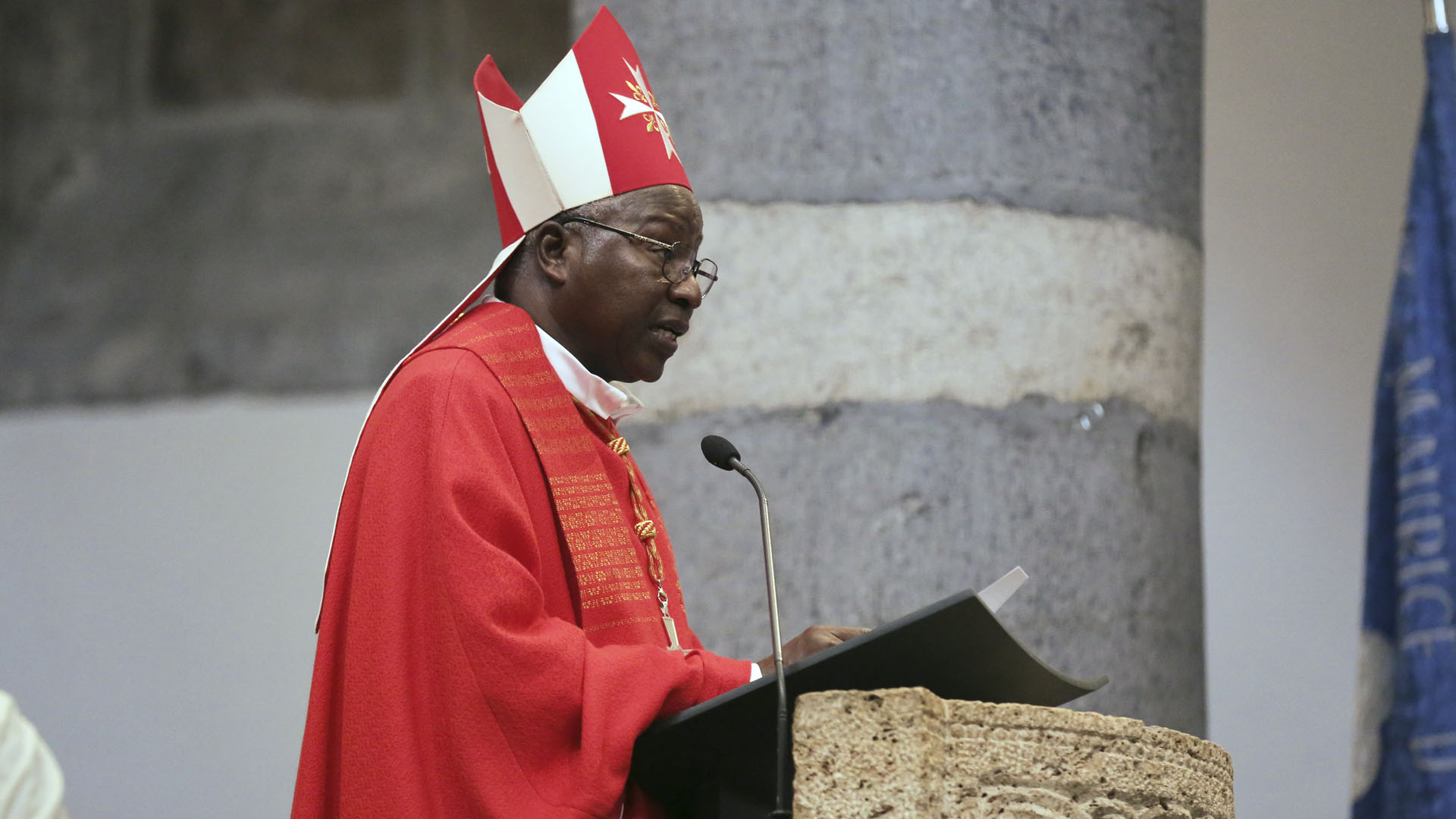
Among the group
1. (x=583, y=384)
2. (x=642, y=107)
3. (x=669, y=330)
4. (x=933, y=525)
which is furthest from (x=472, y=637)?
(x=933, y=525)

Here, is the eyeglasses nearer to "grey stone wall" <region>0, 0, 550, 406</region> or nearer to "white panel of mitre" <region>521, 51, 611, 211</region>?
"white panel of mitre" <region>521, 51, 611, 211</region>

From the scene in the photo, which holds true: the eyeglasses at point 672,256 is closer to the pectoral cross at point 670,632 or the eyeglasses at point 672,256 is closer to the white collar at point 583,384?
the white collar at point 583,384

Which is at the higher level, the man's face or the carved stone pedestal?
the man's face

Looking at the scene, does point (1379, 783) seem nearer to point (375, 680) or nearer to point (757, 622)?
point (757, 622)

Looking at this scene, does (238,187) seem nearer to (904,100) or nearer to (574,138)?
(904,100)

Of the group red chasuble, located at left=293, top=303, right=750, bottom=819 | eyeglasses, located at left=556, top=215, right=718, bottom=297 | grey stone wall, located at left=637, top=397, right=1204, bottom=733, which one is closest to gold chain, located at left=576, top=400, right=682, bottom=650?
red chasuble, located at left=293, top=303, right=750, bottom=819

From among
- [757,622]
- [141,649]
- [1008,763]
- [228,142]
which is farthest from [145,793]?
[1008,763]

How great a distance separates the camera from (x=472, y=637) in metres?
2.21

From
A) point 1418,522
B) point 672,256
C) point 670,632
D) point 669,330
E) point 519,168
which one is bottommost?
point 1418,522

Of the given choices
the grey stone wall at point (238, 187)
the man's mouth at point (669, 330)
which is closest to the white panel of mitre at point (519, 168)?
the man's mouth at point (669, 330)

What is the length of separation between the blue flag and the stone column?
15.2 inches

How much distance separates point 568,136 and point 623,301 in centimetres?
35

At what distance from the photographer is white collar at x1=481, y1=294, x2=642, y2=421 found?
2.67 meters

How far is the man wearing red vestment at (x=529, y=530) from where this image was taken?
86.9 inches
